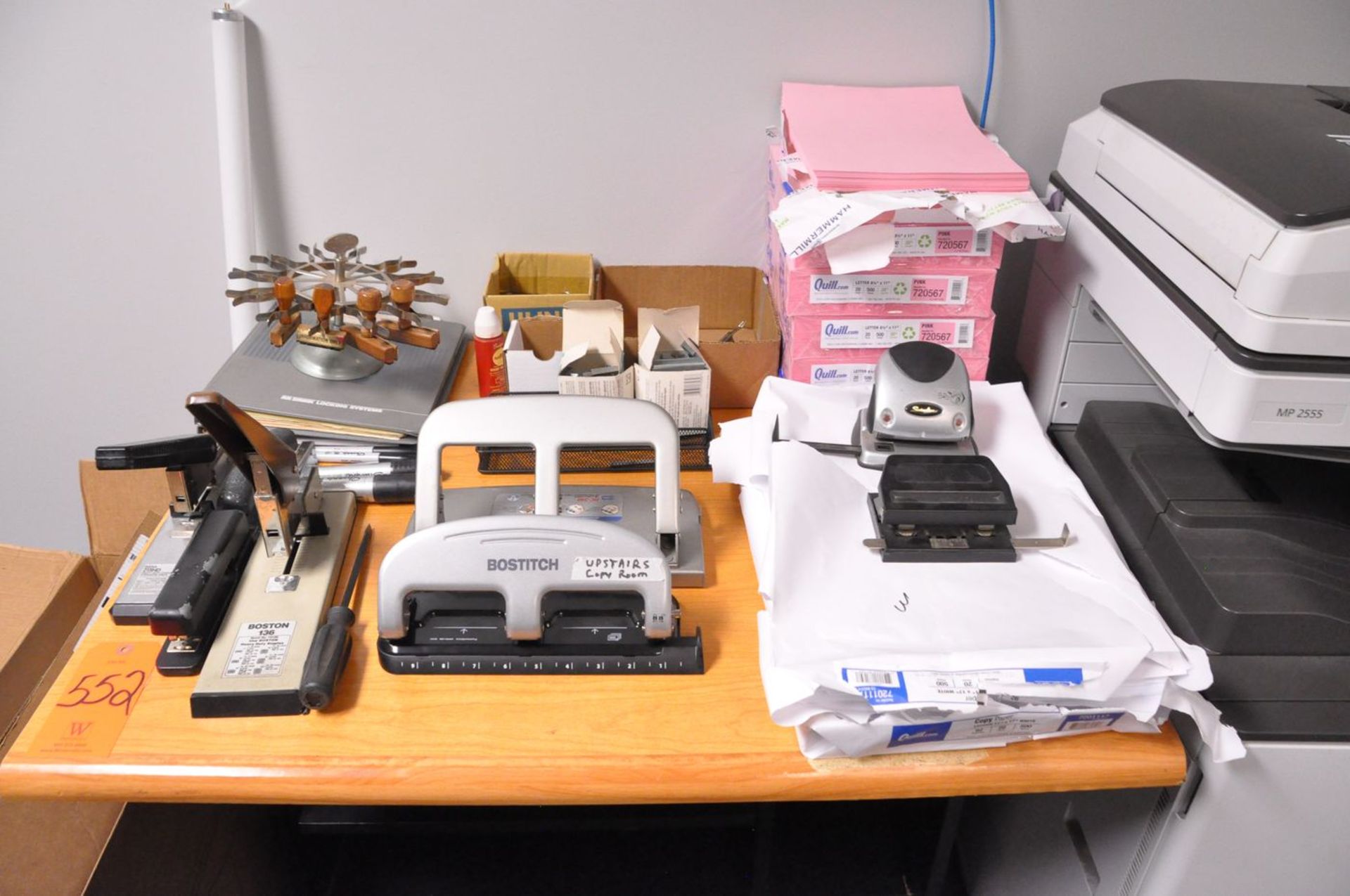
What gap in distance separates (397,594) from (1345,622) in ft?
2.73

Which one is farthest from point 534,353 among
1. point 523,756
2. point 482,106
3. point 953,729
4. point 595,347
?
point 953,729

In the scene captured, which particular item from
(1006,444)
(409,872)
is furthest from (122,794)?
(1006,444)

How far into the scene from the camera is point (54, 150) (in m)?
1.32

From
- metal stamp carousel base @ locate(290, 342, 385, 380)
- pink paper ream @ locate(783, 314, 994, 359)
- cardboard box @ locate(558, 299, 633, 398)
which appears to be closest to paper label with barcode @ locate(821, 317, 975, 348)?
pink paper ream @ locate(783, 314, 994, 359)

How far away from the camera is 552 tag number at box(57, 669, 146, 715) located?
84cm

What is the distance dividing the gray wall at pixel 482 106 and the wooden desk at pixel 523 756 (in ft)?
2.42

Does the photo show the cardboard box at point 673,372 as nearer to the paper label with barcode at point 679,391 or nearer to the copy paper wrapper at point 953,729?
the paper label with barcode at point 679,391

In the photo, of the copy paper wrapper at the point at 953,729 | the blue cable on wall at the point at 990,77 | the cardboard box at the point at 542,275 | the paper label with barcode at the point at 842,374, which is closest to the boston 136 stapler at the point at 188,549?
the cardboard box at the point at 542,275

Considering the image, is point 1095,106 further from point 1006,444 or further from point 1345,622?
point 1345,622

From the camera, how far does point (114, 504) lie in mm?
1515

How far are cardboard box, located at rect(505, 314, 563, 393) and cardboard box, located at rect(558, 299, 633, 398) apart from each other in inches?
0.8

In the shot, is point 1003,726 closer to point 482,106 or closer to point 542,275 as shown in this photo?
point 542,275

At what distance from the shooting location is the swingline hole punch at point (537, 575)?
33.9 inches

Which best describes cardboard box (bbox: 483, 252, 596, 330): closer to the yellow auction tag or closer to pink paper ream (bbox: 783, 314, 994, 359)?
pink paper ream (bbox: 783, 314, 994, 359)
